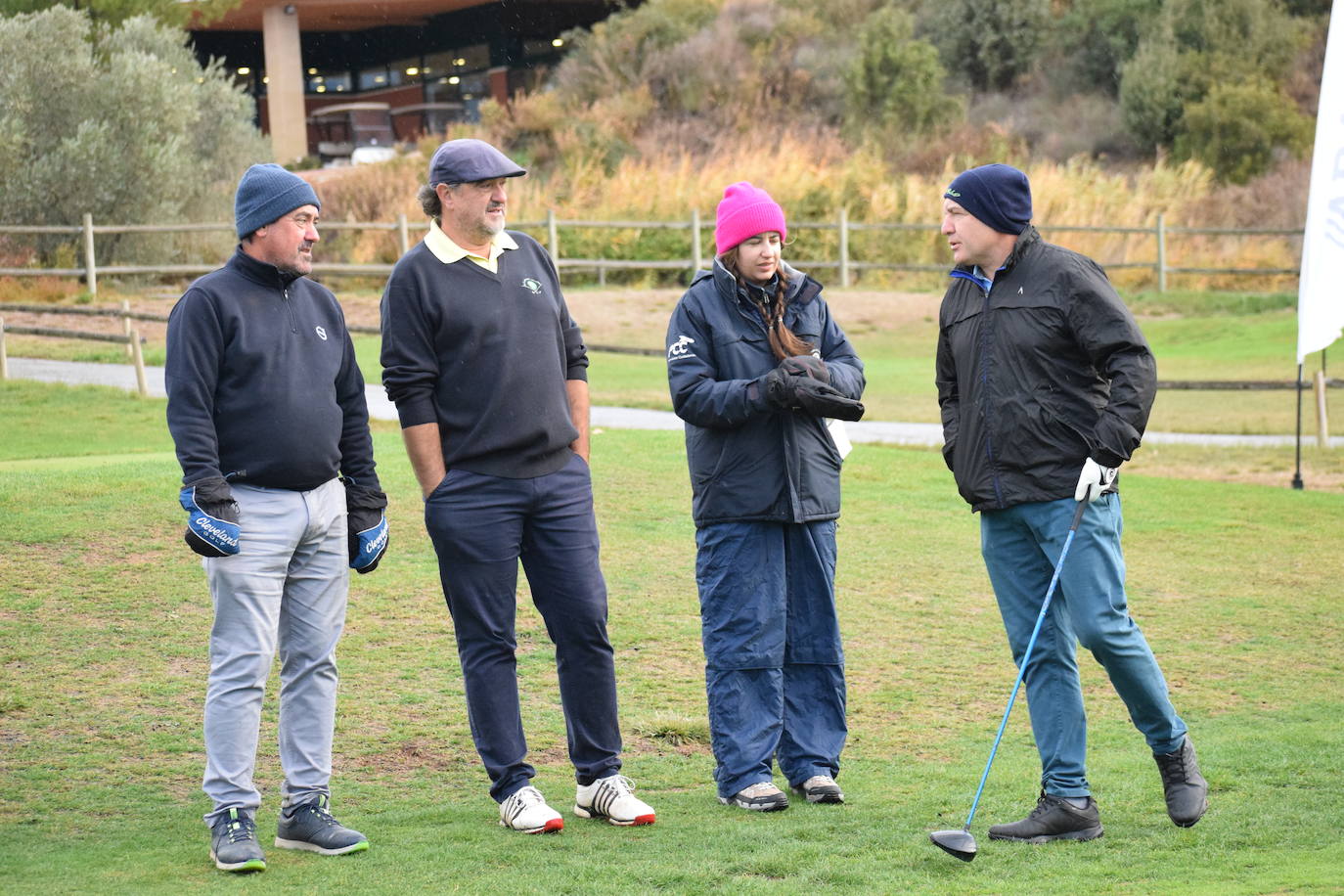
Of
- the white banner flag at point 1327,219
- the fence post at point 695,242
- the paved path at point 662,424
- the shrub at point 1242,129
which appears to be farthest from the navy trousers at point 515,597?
the shrub at point 1242,129

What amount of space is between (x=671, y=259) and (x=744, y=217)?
78.0ft

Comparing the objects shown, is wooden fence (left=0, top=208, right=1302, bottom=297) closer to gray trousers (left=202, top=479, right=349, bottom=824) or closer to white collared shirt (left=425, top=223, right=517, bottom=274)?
white collared shirt (left=425, top=223, right=517, bottom=274)

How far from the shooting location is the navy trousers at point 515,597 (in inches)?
190

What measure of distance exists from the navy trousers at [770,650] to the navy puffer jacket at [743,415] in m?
0.11

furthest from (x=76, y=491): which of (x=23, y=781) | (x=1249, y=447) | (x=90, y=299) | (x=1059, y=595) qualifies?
(x=90, y=299)

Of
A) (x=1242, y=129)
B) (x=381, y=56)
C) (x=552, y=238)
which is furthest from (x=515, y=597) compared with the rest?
(x=381, y=56)

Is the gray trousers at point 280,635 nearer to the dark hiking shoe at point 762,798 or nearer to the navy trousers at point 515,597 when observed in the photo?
the navy trousers at point 515,597

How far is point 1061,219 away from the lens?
3039 cm

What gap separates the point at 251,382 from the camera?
4.55 m

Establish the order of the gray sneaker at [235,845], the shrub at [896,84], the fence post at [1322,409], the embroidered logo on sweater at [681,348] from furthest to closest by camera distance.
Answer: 1. the shrub at [896,84]
2. the fence post at [1322,409]
3. the embroidered logo on sweater at [681,348]
4. the gray sneaker at [235,845]

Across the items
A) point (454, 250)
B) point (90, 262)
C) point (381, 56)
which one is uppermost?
point (381, 56)

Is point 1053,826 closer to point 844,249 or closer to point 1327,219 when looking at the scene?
point 1327,219

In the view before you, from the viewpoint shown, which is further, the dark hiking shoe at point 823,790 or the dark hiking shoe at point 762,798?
the dark hiking shoe at point 823,790

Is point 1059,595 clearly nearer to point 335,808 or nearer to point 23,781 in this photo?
point 335,808
